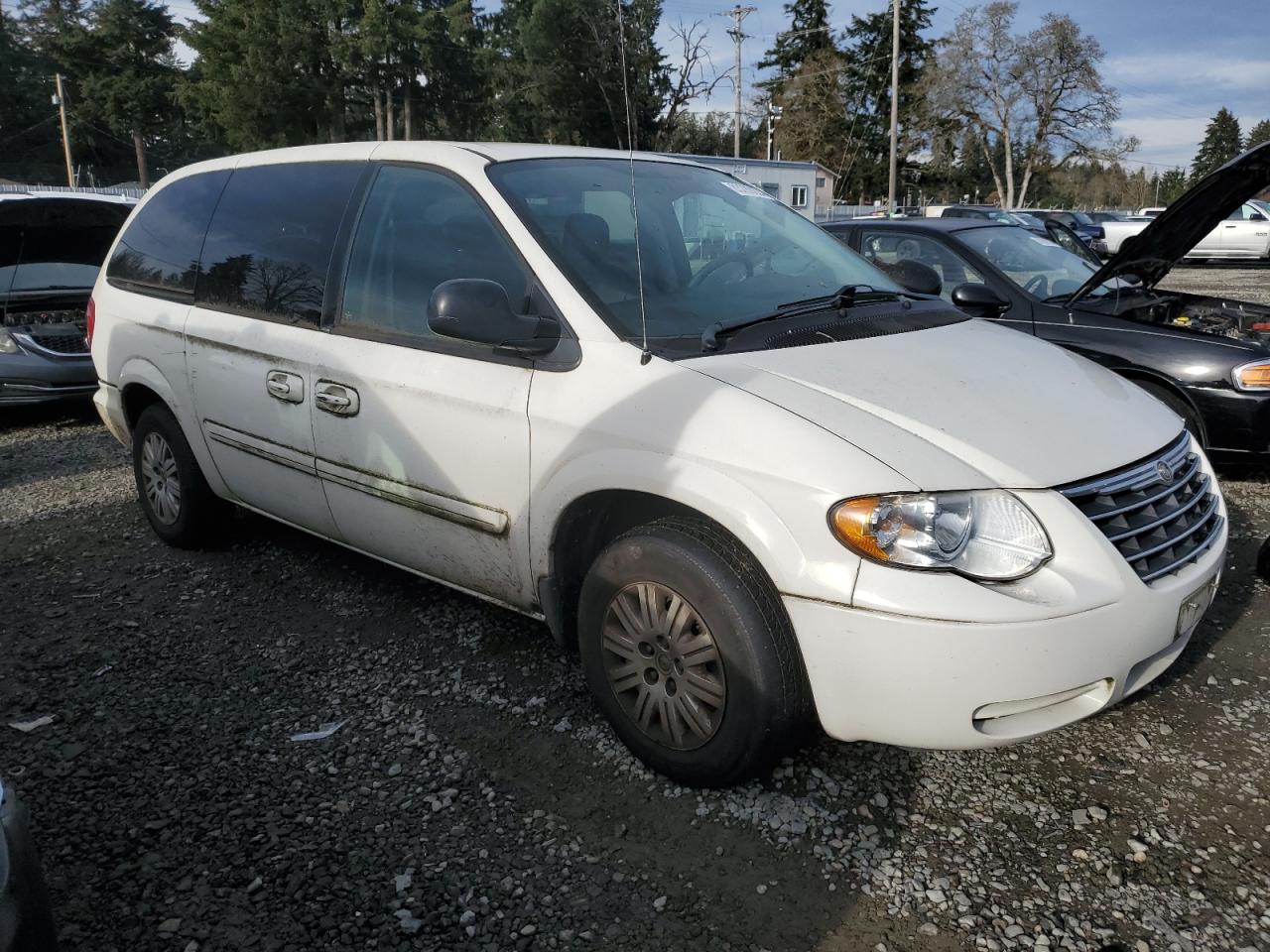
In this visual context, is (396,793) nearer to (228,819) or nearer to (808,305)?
(228,819)

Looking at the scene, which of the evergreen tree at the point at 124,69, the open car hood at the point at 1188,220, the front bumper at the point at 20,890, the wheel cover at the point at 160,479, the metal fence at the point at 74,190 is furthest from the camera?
the evergreen tree at the point at 124,69

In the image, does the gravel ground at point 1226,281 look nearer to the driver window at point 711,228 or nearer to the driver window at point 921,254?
the driver window at point 921,254

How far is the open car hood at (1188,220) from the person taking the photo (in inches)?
177

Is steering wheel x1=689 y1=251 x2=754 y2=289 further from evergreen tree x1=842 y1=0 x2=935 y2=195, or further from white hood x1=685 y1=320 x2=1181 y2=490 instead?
evergreen tree x1=842 y1=0 x2=935 y2=195

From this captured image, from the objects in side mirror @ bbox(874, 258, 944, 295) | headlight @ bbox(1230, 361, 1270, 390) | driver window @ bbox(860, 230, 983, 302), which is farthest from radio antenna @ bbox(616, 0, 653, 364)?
headlight @ bbox(1230, 361, 1270, 390)

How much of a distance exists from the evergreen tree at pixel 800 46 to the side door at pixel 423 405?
63.2 meters

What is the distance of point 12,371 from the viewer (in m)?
7.30

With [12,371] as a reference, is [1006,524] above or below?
above

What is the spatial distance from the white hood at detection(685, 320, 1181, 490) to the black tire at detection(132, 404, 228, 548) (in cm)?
286

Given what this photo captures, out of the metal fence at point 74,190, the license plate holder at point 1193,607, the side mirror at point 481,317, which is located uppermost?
the metal fence at point 74,190

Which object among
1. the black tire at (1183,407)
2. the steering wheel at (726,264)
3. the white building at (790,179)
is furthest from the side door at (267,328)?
the white building at (790,179)

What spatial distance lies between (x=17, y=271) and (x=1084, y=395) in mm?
7901

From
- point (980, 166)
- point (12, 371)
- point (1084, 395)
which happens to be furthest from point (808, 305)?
point (980, 166)

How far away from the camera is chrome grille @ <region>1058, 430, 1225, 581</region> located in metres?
2.48
